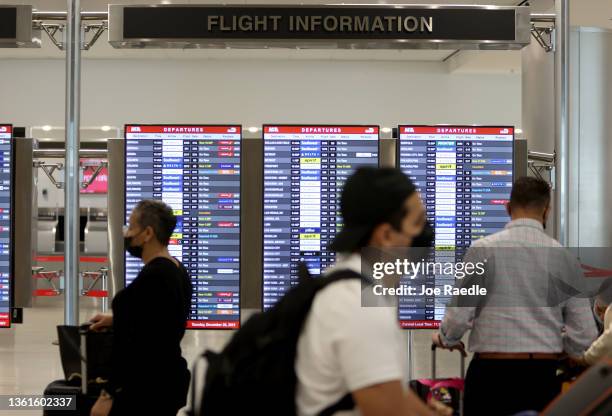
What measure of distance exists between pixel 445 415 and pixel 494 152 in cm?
355

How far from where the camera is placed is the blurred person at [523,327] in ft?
12.3

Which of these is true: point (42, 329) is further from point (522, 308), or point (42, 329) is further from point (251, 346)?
point (251, 346)

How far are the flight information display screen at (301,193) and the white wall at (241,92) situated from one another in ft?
36.1

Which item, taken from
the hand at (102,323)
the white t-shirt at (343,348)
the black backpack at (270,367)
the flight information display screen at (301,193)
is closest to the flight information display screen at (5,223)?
the hand at (102,323)

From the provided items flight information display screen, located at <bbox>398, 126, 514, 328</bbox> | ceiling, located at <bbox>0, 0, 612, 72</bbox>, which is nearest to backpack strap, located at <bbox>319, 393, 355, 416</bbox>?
flight information display screen, located at <bbox>398, 126, 514, 328</bbox>

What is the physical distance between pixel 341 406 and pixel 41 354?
845 cm

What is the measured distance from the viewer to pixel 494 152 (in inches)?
223

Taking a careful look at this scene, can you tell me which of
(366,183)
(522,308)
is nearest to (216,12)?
(522,308)

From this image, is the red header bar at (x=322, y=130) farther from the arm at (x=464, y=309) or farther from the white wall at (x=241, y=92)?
the white wall at (x=241, y=92)

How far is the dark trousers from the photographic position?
12.3 feet

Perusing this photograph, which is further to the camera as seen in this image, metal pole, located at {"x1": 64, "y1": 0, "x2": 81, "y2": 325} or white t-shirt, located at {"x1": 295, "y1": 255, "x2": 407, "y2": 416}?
metal pole, located at {"x1": 64, "y1": 0, "x2": 81, "y2": 325}

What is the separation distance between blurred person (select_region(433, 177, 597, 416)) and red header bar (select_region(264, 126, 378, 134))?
1885 mm

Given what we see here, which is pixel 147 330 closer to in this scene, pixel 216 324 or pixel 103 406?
pixel 103 406

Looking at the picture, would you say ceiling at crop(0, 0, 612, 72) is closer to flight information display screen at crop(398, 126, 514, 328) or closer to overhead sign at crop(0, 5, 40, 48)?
flight information display screen at crop(398, 126, 514, 328)
